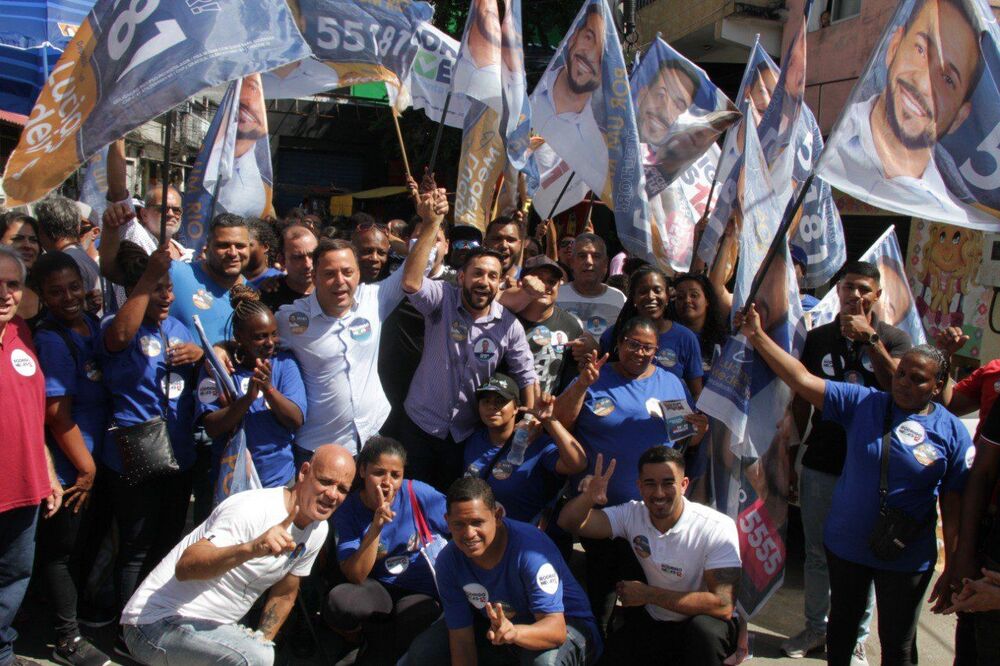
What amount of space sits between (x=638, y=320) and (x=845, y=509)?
1254 mm

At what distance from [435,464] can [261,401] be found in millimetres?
952

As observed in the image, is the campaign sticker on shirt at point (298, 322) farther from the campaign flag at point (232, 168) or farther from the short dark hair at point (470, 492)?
the campaign flag at point (232, 168)

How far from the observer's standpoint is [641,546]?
11.6 ft

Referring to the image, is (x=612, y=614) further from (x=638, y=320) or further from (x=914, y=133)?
(x=914, y=133)

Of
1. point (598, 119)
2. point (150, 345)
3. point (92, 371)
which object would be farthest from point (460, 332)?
point (598, 119)

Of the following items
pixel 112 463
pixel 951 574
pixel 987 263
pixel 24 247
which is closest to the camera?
pixel 951 574

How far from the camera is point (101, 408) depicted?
3635mm

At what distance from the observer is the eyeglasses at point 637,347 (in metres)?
3.87

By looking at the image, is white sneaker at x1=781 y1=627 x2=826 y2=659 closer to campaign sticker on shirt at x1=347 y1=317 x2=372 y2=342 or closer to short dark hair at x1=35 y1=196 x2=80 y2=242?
campaign sticker on shirt at x1=347 y1=317 x2=372 y2=342

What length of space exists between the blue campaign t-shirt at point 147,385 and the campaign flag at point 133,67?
75cm

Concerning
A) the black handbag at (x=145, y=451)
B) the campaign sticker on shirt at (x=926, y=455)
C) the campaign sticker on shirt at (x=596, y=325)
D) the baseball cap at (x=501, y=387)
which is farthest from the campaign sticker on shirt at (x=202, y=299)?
the campaign sticker on shirt at (x=926, y=455)

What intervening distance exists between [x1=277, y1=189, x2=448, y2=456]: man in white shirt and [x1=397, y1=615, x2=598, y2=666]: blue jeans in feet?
3.07

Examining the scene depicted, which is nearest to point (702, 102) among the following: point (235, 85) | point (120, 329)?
point (235, 85)

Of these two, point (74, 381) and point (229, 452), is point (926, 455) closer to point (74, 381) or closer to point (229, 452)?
point (229, 452)
